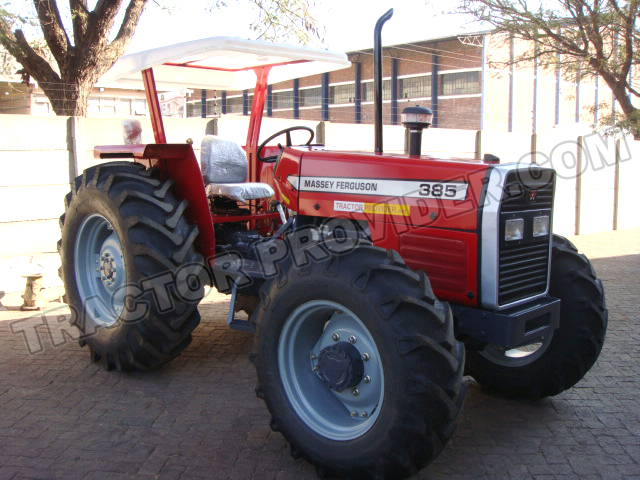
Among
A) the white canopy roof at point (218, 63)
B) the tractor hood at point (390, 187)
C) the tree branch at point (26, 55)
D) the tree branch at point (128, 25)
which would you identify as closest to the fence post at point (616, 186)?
the tree branch at point (128, 25)

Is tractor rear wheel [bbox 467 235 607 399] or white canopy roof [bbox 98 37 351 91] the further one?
white canopy roof [bbox 98 37 351 91]

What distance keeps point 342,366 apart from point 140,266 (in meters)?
1.74

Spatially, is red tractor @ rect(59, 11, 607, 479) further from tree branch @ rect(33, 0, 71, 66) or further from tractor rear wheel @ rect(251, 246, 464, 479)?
tree branch @ rect(33, 0, 71, 66)

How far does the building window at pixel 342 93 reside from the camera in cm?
3991

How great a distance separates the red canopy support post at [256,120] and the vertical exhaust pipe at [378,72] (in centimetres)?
150

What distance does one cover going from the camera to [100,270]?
4.80 meters

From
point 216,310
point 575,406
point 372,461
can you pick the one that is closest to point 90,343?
point 216,310

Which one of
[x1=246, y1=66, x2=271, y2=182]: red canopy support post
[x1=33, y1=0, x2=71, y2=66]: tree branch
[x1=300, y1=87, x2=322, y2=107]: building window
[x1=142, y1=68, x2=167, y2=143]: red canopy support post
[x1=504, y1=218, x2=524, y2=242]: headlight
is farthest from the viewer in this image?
[x1=300, y1=87, x2=322, y2=107]: building window

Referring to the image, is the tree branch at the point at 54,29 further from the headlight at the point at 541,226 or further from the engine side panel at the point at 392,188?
the headlight at the point at 541,226

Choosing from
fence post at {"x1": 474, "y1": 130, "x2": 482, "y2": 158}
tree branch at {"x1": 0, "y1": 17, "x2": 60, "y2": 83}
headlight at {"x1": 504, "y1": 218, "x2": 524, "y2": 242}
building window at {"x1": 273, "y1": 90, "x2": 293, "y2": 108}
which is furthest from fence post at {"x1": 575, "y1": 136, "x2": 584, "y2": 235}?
building window at {"x1": 273, "y1": 90, "x2": 293, "y2": 108}

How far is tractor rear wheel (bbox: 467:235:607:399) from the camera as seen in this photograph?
3.85m

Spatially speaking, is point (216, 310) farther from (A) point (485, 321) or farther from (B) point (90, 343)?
(A) point (485, 321)

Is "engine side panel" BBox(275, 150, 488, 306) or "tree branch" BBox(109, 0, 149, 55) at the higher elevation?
"tree branch" BBox(109, 0, 149, 55)

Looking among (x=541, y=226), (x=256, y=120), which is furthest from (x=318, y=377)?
(x=256, y=120)
